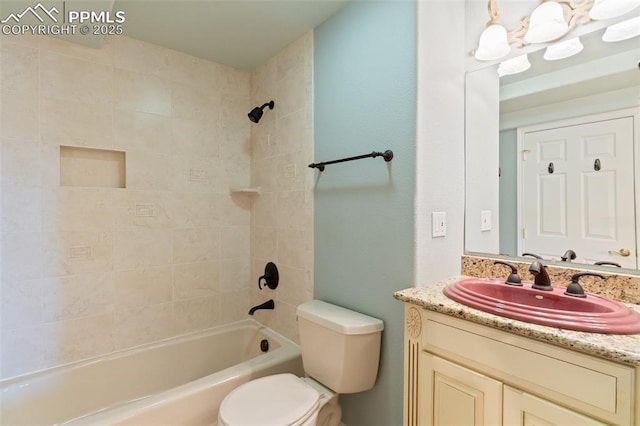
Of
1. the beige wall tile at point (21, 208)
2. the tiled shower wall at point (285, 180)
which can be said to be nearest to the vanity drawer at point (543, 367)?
the tiled shower wall at point (285, 180)

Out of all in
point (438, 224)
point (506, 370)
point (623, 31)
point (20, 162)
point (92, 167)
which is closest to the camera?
point (506, 370)

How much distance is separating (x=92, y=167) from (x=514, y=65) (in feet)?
7.91

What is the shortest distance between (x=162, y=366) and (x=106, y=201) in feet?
3.67

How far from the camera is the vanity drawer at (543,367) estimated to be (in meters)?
0.76

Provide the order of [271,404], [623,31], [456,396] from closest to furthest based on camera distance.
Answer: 1. [456,396]
2. [623,31]
3. [271,404]

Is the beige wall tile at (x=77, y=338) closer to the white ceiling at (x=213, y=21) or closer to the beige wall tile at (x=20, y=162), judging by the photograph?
the beige wall tile at (x=20, y=162)

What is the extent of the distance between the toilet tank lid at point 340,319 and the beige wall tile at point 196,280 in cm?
96

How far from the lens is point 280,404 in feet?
4.29

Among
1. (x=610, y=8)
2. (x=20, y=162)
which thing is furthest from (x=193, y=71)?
(x=610, y=8)

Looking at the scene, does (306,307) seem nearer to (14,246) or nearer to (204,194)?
(204,194)

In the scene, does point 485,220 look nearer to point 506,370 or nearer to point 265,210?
point 506,370

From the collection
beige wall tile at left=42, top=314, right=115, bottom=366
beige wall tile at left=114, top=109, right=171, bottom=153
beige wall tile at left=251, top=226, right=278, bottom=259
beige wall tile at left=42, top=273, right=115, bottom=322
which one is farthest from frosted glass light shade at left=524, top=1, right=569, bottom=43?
beige wall tile at left=42, top=314, right=115, bottom=366

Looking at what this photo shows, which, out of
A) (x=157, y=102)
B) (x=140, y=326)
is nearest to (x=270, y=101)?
(x=157, y=102)

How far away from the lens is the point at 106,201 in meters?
1.90
